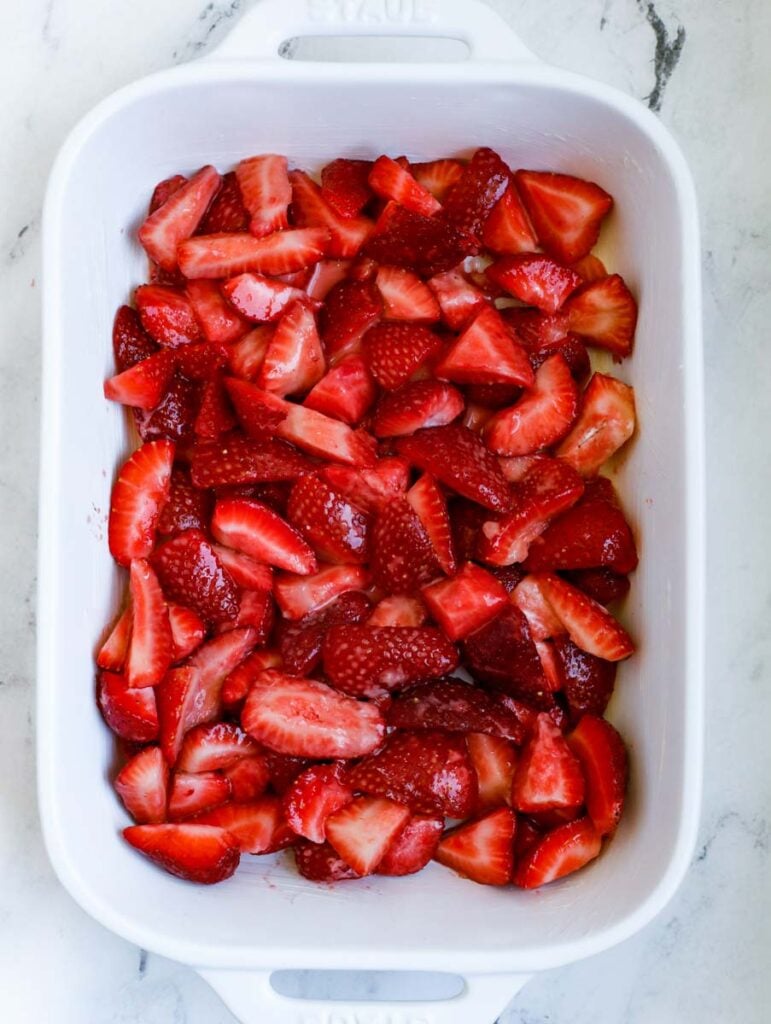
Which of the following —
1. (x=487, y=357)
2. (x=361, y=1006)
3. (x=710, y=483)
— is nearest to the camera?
(x=361, y=1006)

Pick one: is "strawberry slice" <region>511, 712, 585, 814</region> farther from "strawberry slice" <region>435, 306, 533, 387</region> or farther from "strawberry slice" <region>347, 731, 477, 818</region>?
"strawberry slice" <region>435, 306, 533, 387</region>

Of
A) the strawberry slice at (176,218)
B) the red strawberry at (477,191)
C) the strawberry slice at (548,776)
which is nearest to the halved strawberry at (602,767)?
the strawberry slice at (548,776)

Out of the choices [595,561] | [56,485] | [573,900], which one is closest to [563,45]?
[595,561]

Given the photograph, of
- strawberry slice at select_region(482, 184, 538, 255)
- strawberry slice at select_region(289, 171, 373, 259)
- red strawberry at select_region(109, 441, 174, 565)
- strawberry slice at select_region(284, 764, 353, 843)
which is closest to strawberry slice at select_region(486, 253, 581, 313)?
strawberry slice at select_region(482, 184, 538, 255)

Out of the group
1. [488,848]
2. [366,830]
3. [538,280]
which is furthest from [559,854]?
[538,280]

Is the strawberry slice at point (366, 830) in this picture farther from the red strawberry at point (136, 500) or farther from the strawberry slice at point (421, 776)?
the red strawberry at point (136, 500)

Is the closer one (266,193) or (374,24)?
(374,24)

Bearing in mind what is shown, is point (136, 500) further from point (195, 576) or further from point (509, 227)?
point (509, 227)
